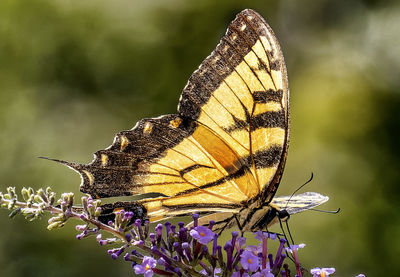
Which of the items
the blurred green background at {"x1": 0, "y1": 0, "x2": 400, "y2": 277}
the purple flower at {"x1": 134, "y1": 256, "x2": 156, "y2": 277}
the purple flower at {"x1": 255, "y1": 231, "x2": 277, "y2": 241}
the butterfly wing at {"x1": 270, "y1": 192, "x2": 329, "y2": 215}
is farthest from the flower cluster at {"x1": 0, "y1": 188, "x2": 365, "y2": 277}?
the blurred green background at {"x1": 0, "y1": 0, "x2": 400, "y2": 277}

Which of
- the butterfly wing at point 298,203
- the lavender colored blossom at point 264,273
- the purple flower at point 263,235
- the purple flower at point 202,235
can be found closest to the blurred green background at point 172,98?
the butterfly wing at point 298,203

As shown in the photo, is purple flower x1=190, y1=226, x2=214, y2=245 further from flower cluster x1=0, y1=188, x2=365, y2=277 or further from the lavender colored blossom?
the lavender colored blossom

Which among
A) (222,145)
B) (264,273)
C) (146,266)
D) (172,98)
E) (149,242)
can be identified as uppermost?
(172,98)

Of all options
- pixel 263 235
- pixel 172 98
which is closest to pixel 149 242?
pixel 263 235

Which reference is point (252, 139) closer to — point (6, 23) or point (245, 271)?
point (245, 271)

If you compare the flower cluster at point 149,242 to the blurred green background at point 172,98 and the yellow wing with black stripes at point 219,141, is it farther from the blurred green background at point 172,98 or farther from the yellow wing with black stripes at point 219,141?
the blurred green background at point 172,98

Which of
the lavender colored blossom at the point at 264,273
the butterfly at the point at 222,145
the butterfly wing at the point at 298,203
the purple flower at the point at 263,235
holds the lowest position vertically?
the lavender colored blossom at the point at 264,273

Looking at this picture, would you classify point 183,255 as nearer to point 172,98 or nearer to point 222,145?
point 222,145
